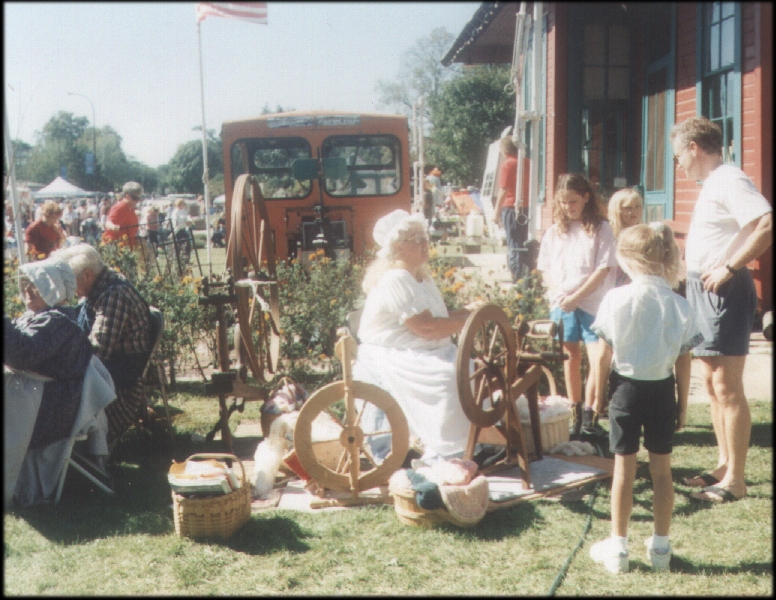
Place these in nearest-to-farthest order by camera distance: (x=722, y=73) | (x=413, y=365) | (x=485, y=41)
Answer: (x=413, y=365) < (x=722, y=73) < (x=485, y=41)

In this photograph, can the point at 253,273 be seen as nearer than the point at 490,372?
No

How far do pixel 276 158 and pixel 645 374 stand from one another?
834 centimetres

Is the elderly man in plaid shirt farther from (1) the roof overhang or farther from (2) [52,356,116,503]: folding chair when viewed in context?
(1) the roof overhang

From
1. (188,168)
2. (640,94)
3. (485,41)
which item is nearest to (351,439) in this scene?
(640,94)

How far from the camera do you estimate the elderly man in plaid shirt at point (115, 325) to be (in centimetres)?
Result: 435

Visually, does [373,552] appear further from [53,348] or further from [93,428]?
[53,348]

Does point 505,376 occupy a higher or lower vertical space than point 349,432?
higher

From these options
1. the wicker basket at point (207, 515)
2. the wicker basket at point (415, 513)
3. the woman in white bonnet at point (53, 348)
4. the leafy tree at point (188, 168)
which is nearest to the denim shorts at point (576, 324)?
the wicker basket at point (415, 513)

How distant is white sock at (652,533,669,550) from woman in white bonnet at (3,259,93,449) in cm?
271

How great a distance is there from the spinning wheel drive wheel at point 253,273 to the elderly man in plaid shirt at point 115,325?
0.56 metres

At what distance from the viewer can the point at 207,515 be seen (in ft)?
11.2

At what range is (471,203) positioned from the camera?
881 inches

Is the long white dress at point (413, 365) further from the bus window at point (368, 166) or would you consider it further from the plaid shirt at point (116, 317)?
the bus window at point (368, 166)

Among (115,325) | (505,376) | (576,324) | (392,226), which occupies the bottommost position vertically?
(505,376)
